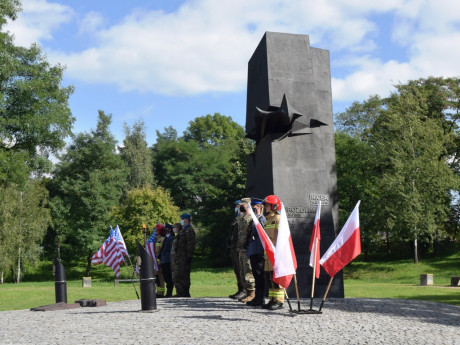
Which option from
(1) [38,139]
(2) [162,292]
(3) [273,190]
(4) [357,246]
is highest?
(1) [38,139]

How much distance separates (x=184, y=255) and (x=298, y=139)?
3.94m

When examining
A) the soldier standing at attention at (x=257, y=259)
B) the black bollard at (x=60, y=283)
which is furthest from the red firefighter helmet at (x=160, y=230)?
the soldier standing at attention at (x=257, y=259)

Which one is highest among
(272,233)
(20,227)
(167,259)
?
(20,227)

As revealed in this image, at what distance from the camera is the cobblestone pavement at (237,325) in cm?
655

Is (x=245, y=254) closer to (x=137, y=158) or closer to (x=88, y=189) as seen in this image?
(x=88, y=189)

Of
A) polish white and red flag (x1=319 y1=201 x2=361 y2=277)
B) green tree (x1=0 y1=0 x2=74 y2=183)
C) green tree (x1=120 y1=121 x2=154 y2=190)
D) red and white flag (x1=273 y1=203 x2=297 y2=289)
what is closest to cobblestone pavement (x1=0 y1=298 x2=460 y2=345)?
red and white flag (x1=273 y1=203 x2=297 y2=289)

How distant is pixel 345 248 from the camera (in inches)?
334

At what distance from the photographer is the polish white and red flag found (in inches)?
329

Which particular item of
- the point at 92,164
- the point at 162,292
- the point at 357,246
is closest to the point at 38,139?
the point at 162,292

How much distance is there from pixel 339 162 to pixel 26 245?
84.5ft

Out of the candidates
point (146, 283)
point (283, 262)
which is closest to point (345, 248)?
point (283, 262)

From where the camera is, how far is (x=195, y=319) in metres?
8.17

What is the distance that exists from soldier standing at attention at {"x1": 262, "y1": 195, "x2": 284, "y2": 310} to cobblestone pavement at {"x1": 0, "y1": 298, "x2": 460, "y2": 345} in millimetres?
284

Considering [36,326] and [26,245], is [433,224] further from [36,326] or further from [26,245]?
[36,326]
